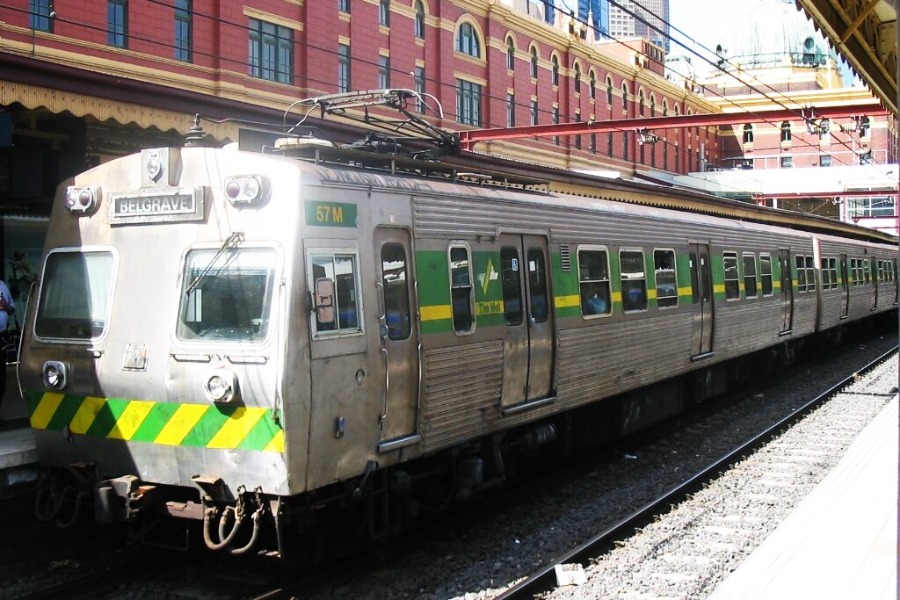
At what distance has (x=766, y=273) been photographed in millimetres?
16281

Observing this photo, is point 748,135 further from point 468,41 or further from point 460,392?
point 460,392

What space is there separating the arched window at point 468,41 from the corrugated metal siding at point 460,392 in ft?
123

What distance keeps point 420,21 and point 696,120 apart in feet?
83.6

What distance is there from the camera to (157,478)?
6582 mm

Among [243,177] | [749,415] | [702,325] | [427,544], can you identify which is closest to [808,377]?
[749,415]

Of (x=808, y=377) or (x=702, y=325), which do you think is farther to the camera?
(x=808, y=377)

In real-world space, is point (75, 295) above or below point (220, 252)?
below

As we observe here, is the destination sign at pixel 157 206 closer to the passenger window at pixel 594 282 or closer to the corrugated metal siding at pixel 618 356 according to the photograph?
the corrugated metal siding at pixel 618 356

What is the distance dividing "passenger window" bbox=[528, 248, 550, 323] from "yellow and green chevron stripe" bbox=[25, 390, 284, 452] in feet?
11.6

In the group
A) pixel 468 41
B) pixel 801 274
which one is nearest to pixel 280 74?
pixel 468 41

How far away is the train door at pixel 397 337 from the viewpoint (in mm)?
6973

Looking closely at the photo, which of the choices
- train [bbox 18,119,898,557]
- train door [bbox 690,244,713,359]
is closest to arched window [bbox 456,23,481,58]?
train door [bbox 690,244,713,359]

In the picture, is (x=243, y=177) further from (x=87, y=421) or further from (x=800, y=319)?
(x=800, y=319)

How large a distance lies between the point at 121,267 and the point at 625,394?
669 cm
